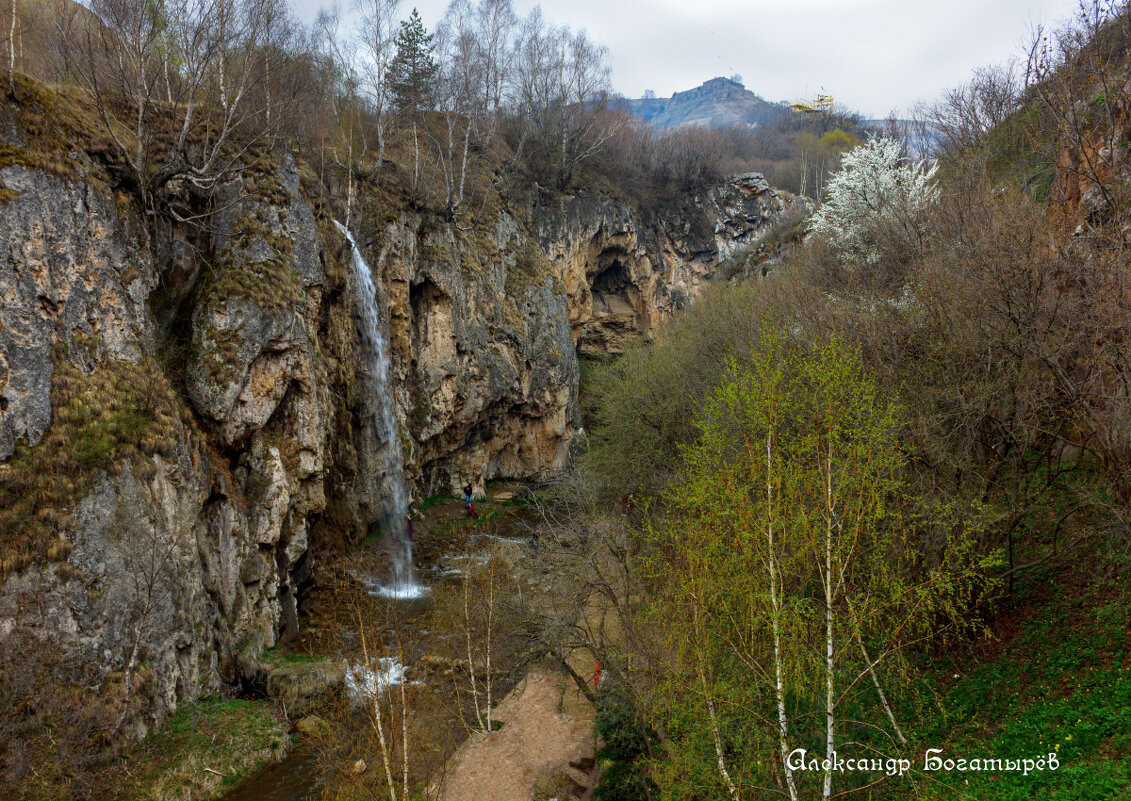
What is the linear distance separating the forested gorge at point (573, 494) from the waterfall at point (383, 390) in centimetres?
18

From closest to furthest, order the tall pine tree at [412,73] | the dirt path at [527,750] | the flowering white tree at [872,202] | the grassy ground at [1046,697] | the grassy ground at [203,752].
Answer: the grassy ground at [1046,697] → the grassy ground at [203,752] → the dirt path at [527,750] → the flowering white tree at [872,202] → the tall pine tree at [412,73]

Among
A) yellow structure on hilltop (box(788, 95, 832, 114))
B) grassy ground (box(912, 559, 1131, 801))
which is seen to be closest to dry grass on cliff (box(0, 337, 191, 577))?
grassy ground (box(912, 559, 1131, 801))

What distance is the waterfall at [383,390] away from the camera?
21.9 metres

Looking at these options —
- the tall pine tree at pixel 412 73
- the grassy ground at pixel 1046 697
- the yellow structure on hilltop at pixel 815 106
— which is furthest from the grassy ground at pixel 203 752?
the yellow structure on hilltop at pixel 815 106

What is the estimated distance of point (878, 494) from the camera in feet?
23.2

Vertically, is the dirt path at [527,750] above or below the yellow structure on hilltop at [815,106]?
below

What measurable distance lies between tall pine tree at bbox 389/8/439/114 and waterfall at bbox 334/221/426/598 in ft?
39.8

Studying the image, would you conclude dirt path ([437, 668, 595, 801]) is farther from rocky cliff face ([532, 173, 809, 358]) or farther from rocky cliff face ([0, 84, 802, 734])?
rocky cliff face ([532, 173, 809, 358])

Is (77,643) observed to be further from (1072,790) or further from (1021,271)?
(1021,271)

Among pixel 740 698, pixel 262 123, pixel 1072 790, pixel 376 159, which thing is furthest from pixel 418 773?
pixel 376 159

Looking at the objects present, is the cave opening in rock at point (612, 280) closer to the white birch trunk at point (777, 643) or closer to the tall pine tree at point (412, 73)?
the tall pine tree at point (412, 73)

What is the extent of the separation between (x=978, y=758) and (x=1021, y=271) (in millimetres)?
6779

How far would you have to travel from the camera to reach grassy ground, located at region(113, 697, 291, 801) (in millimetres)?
9484

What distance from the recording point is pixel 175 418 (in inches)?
481
